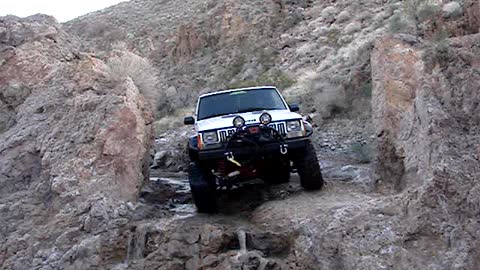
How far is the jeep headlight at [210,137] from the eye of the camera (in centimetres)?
970

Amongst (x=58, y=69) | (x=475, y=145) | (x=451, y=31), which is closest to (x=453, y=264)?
(x=475, y=145)

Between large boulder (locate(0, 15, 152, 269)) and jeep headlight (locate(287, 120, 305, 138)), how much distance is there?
2.71 m

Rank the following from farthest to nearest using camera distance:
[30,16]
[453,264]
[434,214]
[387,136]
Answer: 1. [30,16]
2. [387,136]
3. [434,214]
4. [453,264]

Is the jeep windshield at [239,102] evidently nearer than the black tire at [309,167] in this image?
No

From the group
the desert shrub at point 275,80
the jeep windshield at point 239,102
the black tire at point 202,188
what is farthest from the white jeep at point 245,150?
the desert shrub at point 275,80

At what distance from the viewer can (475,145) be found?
7930mm

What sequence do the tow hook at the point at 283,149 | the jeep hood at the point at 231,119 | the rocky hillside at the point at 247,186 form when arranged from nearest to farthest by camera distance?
the rocky hillside at the point at 247,186 < the tow hook at the point at 283,149 < the jeep hood at the point at 231,119

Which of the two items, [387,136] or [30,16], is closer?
[387,136]

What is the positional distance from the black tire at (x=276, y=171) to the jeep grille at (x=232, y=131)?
621 millimetres

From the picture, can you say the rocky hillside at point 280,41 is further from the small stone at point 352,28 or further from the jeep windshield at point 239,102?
the jeep windshield at point 239,102

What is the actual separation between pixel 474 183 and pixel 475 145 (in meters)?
0.74

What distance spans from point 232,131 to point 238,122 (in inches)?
6.3

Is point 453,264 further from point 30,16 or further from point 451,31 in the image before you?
point 30,16

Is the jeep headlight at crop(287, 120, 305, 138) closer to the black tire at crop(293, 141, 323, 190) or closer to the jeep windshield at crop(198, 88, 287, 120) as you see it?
the black tire at crop(293, 141, 323, 190)
